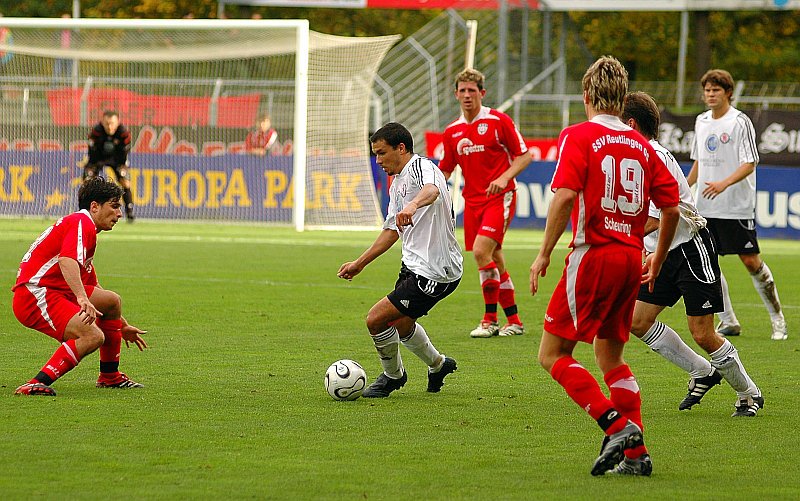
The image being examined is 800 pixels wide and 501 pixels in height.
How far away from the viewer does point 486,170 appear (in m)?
11.5

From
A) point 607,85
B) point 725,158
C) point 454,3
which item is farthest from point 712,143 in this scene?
point 454,3

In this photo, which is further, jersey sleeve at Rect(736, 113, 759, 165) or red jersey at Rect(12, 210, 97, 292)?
jersey sleeve at Rect(736, 113, 759, 165)

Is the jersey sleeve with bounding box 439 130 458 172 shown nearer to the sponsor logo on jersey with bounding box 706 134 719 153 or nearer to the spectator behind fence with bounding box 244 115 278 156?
the sponsor logo on jersey with bounding box 706 134 719 153

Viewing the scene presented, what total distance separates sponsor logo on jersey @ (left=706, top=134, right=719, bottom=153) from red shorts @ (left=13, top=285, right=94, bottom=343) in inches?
228

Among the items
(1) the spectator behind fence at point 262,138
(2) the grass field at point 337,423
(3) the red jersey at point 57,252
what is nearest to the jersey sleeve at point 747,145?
(2) the grass field at point 337,423

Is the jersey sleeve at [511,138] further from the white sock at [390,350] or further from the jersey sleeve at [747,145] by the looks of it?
the white sock at [390,350]

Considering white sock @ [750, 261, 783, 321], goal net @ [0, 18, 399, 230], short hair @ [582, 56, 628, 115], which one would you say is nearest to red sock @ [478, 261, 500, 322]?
white sock @ [750, 261, 783, 321]

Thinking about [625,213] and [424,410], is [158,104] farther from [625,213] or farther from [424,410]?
[625,213]

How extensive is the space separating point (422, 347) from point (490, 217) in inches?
144

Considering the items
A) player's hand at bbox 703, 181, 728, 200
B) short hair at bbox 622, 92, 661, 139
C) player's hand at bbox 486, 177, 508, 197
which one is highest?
short hair at bbox 622, 92, 661, 139

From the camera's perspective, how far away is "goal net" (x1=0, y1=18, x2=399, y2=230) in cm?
2448

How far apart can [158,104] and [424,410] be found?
19.5 metres

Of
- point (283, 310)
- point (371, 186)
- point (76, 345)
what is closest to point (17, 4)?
point (371, 186)

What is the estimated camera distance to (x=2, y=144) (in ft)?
83.1
